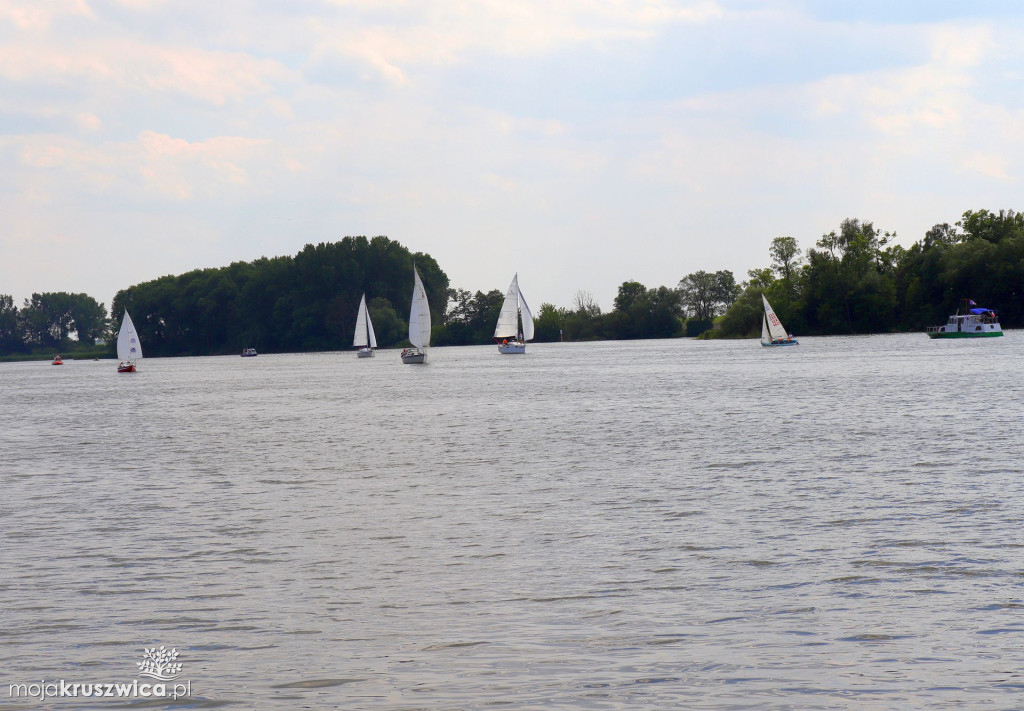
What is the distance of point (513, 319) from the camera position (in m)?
139

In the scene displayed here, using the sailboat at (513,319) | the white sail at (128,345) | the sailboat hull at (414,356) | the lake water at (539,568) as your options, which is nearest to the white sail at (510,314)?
the sailboat at (513,319)

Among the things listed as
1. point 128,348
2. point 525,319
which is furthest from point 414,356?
point 128,348

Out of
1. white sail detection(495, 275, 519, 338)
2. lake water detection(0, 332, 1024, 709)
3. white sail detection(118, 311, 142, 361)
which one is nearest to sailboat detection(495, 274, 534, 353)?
white sail detection(495, 275, 519, 338)

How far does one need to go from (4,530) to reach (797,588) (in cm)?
1409

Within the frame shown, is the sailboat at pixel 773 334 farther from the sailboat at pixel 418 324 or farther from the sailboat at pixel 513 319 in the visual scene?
the sailboat at pixel 418 324

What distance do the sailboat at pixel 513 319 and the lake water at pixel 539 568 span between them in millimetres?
98964

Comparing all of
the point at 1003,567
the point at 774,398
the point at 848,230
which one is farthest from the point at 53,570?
the point at 848,230

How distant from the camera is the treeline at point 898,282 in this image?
152500mm

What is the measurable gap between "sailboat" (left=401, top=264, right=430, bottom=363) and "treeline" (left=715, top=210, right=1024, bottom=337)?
8204 cm

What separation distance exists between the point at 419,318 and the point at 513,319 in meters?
27.0

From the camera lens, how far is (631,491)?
22.1 m

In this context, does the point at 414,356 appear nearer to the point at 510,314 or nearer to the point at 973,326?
the point at 510,314

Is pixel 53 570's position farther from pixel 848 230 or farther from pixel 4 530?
pixel 848 230

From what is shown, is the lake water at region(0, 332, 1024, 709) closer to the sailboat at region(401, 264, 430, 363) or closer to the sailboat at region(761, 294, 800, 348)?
the sailboat at region(401, 264, 430, 363)
